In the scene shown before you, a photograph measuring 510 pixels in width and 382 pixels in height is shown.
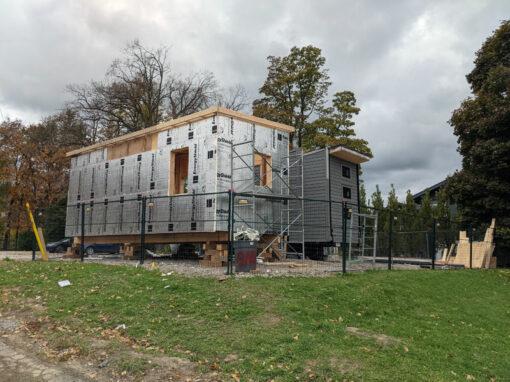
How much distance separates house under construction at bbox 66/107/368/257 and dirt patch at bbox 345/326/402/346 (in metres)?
5.62

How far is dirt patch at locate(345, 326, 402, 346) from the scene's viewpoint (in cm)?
602

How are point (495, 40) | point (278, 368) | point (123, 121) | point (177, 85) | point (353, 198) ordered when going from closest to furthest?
1. point (278, 368)
2. point (353, 198)
3. point (495, 40)
4. point (123, 121)
5. point (177, 85)

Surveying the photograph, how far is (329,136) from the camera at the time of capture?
29.9 metres

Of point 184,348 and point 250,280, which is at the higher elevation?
point 250,280

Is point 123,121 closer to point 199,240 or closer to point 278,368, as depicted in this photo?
point 199,240

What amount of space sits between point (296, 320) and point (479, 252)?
47.5 ft

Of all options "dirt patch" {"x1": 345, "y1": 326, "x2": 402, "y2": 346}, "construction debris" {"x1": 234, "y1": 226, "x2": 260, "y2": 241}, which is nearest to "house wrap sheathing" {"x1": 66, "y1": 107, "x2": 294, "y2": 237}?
"construction debris" {"x1": 234, "y1": 226, "x2": 260, "y2": 241}

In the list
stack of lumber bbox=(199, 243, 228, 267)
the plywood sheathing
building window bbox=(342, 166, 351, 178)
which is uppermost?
the plywood sheathing

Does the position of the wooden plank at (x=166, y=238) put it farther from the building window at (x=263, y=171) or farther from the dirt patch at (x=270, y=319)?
the dirt patch at (x=270, y=319)

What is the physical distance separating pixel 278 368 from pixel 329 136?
2593 cm

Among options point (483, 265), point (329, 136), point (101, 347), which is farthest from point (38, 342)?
Answer: point (329, 136)

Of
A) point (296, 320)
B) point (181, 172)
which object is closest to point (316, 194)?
point (181, 172)

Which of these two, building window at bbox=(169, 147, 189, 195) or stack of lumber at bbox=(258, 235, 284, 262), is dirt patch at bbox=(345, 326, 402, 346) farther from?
building window at bbox=(169, 147, 189, 195)

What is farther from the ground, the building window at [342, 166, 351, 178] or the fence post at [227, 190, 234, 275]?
the building window at [342, 166, 351, 178]
